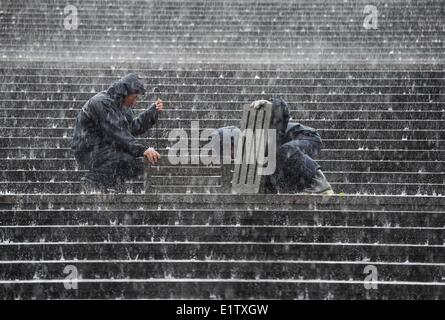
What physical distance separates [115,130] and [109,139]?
0.12 metres

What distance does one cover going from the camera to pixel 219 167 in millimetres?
8430

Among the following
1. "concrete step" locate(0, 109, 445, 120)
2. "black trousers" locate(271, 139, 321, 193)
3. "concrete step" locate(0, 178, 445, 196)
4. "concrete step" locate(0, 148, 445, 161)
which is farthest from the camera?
"concrete step" locate(0, 109, 445, 120)

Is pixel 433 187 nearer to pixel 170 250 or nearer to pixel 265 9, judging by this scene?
pixel 170 250

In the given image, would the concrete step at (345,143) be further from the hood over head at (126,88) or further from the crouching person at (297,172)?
the hood over head at (126,88)

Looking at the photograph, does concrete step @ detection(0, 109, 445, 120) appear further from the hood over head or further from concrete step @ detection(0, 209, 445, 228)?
concrete step @ detection(0, 209, 445, 228)

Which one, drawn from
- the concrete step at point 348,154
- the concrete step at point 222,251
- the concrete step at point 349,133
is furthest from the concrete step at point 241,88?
the concrete step at point 222,251

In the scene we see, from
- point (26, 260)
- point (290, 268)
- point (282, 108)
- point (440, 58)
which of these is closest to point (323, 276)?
point (290, 268)

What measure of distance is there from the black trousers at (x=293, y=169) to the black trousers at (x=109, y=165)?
4.56ft

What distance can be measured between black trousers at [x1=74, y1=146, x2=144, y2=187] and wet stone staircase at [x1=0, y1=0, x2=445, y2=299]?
10.8 inches

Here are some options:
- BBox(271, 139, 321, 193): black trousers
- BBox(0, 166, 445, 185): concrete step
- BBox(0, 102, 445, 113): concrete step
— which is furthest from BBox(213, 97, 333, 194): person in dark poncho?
BBox(0, 102, 445, 113): concrete step

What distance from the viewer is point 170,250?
762cm

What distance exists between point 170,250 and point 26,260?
130cm

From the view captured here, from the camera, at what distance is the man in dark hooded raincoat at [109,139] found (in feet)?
27.2

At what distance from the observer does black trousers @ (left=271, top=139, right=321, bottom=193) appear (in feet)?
27.5
